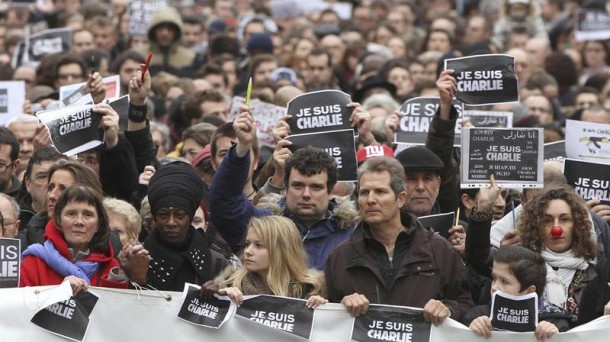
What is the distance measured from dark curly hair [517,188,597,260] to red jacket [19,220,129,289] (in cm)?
234

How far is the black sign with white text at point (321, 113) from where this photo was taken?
11.8 m

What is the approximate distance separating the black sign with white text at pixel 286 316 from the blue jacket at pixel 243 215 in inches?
32.5

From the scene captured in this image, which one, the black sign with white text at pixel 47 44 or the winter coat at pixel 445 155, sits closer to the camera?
the winter coat at pixel 445 155

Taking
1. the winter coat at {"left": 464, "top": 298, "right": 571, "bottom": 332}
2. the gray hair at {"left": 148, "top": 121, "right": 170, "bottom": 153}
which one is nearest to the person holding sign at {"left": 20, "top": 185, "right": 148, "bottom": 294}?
the winter coat at {"left": 464, "top": 298, "right": 571, "bottom": 332}

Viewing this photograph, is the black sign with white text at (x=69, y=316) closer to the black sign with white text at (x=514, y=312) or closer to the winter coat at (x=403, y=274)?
the winter coat at (x=403, y=274)

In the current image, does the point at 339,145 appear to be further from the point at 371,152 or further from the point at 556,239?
the point at 556,239

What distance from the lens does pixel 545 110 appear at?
16828 millimetres

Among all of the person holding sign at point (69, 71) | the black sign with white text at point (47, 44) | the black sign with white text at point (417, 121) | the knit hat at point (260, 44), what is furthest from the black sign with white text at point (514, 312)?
the black sign with white text at point (47, 44)

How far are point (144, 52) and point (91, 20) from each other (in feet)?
6.00

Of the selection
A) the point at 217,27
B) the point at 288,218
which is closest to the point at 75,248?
the point at 288,218

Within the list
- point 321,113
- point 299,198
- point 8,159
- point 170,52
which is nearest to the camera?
point 299,198

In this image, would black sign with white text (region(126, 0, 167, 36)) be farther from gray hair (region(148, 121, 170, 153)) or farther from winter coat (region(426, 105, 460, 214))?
winter coat (region(426, 105, 460, 214))

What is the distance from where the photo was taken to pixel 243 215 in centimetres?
1013

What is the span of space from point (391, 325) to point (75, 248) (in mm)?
1788
